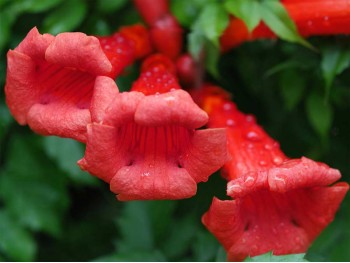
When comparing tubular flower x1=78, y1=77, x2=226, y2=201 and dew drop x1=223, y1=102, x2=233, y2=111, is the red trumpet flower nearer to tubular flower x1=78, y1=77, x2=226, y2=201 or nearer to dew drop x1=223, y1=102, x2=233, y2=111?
dew drop x1=223, y1=102, x2=233, y2=111

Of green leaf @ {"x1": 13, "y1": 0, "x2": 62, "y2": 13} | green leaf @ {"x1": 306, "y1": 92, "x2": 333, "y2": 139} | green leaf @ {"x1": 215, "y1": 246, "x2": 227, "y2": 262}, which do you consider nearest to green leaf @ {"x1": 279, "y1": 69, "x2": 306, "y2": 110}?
green leaf @ {"x1": 306, "y1": 92, "x2": 333, "y2": 139}

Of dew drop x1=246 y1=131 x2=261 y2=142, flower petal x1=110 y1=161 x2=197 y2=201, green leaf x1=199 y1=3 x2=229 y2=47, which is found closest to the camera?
flower petal x1=110 y1=161 x2=197 y2=201

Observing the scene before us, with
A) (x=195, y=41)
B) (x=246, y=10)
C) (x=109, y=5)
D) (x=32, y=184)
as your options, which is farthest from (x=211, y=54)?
(x=32, y=184)

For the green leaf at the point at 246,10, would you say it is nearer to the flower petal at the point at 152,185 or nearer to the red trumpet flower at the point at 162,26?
the red trumpet flower at the point at 162,26

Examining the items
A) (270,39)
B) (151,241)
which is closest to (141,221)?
(151,241)

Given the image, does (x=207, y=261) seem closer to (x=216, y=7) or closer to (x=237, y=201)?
(x=237, y=201)

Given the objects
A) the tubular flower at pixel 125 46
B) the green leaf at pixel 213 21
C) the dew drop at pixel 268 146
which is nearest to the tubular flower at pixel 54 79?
the tubular flower at pixel 125 46

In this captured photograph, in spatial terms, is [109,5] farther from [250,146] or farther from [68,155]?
[250,146]
